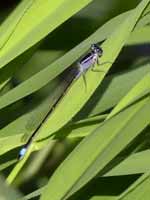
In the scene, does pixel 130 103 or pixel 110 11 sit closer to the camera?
pixel 130 103

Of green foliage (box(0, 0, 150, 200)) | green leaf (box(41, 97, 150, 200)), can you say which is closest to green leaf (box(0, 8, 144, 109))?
green foliage (box(0, 0, 150, 200))

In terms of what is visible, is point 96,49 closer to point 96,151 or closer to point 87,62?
point 87,62

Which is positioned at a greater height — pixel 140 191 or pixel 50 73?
pixel 50 73

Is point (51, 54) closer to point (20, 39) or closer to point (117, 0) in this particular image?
point (117, 0)

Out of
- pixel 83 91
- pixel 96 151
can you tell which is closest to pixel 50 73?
pixel 83 91

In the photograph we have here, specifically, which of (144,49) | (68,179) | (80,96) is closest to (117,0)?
(144,49)

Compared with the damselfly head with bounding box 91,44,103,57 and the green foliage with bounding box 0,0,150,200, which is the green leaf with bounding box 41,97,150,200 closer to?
the green foliage with bounding box 0,0,150,200

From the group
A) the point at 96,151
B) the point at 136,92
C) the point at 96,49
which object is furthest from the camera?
the point at 96,49
